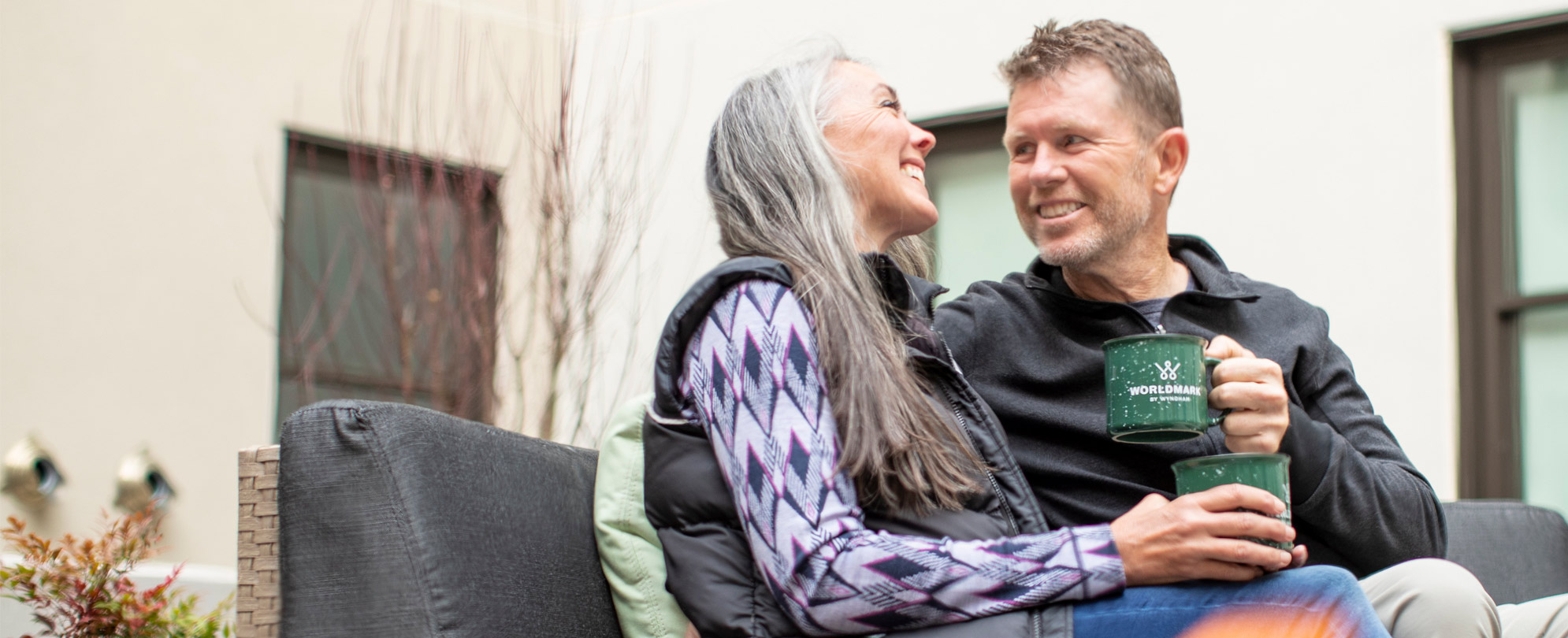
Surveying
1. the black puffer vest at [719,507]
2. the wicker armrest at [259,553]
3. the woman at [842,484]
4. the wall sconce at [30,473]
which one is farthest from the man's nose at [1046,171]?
the wall sconce at [30,473]

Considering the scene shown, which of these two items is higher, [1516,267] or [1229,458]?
[1516,267]

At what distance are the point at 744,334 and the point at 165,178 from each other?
4492 mm

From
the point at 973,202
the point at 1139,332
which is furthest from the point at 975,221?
the point at 1139,332

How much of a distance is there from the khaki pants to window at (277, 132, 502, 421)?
388 centimetres

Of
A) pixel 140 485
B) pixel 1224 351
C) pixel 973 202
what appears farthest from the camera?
pixel 973 202

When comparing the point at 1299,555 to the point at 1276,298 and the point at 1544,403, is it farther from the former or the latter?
the point at 1544,403

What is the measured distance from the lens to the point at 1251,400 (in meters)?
1.93

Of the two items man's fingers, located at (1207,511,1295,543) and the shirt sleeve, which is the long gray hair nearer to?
the shirt sleeve

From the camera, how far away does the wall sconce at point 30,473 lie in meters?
5.05

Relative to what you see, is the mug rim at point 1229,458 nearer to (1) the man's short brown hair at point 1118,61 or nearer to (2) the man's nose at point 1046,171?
(2) the man's nose at point 1046,171

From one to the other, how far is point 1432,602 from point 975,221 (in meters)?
3.60

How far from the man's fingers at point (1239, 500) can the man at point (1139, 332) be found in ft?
0.69

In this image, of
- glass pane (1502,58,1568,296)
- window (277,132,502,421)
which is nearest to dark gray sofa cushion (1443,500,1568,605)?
glass pane (1502,58,1568,296)

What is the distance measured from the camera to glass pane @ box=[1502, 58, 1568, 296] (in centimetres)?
447
